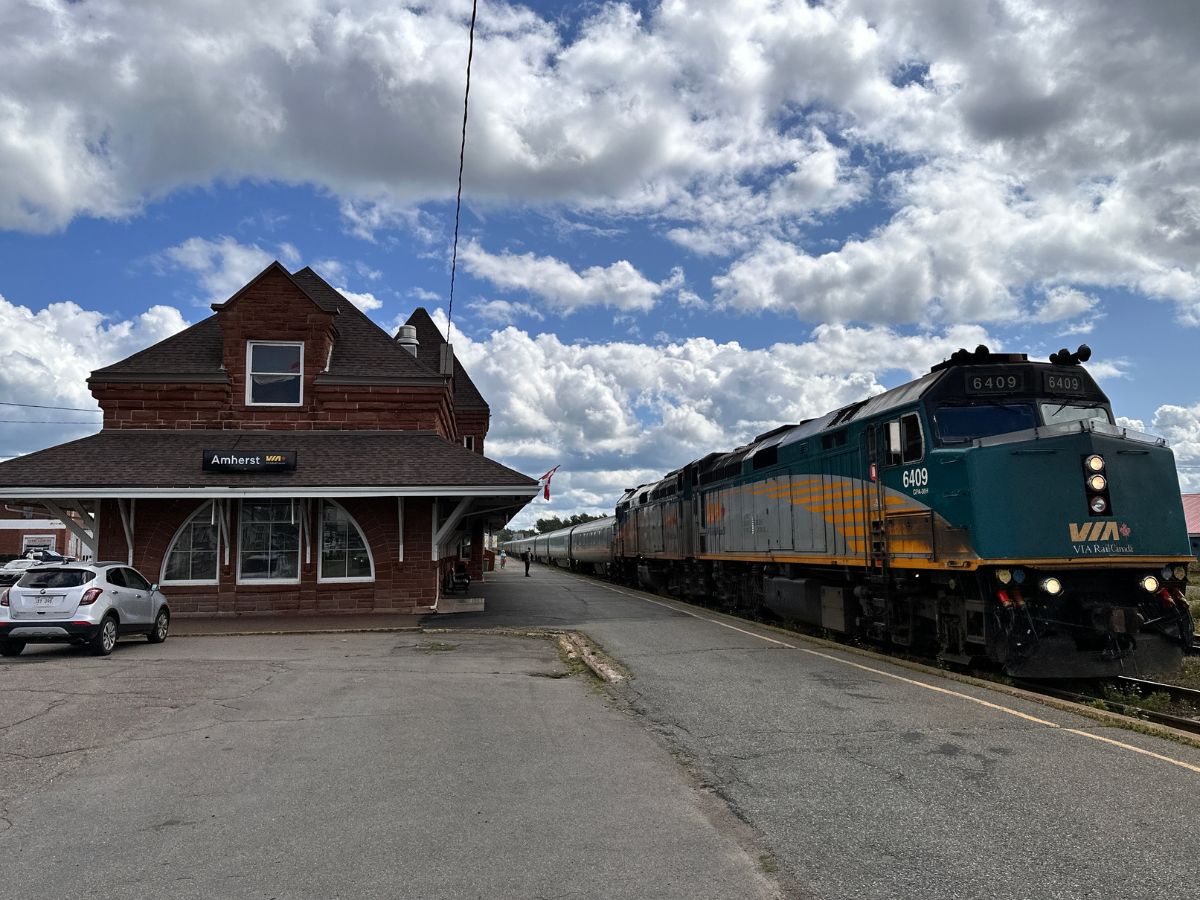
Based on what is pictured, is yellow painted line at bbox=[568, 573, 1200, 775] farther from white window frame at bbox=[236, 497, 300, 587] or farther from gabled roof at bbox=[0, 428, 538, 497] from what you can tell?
white window frame at bbox=[236, 497, 300, 587]

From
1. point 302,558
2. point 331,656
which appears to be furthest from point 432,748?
point 302,558

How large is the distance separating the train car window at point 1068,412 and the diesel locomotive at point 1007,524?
0.02 meters

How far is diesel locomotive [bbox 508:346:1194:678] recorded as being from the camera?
10.1 m

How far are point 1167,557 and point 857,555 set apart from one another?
13.6ft

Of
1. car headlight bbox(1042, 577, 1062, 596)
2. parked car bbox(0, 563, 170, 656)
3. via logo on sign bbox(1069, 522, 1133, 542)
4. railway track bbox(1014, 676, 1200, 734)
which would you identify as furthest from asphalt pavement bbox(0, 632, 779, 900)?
via logo on sign bbox(1069, 522, 1133, 542)

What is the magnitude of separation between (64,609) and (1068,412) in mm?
15189

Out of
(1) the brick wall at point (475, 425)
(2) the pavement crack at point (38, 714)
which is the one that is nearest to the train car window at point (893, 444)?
(2) the pavement crack at point (38, 714)

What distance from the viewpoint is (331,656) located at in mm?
13648

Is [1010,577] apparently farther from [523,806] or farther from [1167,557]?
[523,806]

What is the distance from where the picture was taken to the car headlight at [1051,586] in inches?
392

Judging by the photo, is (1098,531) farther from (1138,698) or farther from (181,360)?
(181,360)

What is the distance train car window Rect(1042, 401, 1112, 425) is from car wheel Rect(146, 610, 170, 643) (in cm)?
1511

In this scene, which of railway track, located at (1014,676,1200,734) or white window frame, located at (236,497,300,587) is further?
white window frame, located at (236,497,300,587)

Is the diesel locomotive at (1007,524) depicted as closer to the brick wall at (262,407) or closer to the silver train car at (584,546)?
the brick wall at (262,407)
